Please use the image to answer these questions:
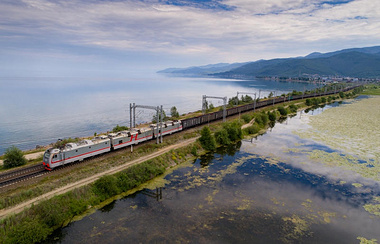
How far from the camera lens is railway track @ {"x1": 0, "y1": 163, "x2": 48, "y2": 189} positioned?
2701 cm

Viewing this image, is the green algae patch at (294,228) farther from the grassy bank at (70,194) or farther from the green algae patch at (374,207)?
the grassy bank at (70,194)

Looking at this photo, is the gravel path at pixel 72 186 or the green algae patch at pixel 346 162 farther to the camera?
the green algae patch at pixel 346 162

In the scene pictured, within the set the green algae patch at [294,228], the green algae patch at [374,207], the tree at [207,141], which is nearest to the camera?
the green algae patch at [294,228]

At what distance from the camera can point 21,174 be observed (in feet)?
96.0

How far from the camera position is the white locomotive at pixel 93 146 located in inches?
1193

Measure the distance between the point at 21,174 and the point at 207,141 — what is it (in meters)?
32.6

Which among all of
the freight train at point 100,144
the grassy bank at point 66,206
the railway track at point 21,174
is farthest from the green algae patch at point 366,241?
the railway track at point 21,174

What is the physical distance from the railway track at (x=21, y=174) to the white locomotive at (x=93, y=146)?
48.6 inches

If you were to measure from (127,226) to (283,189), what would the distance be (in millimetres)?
21749

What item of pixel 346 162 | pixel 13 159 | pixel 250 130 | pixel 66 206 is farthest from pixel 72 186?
pixel 250 130

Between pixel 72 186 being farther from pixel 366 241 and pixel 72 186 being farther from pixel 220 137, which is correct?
pixel 220 137

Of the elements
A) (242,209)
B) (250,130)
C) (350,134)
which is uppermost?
(250,130)

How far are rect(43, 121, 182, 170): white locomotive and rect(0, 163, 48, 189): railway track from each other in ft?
4.05

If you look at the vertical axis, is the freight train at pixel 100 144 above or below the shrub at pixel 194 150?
above
